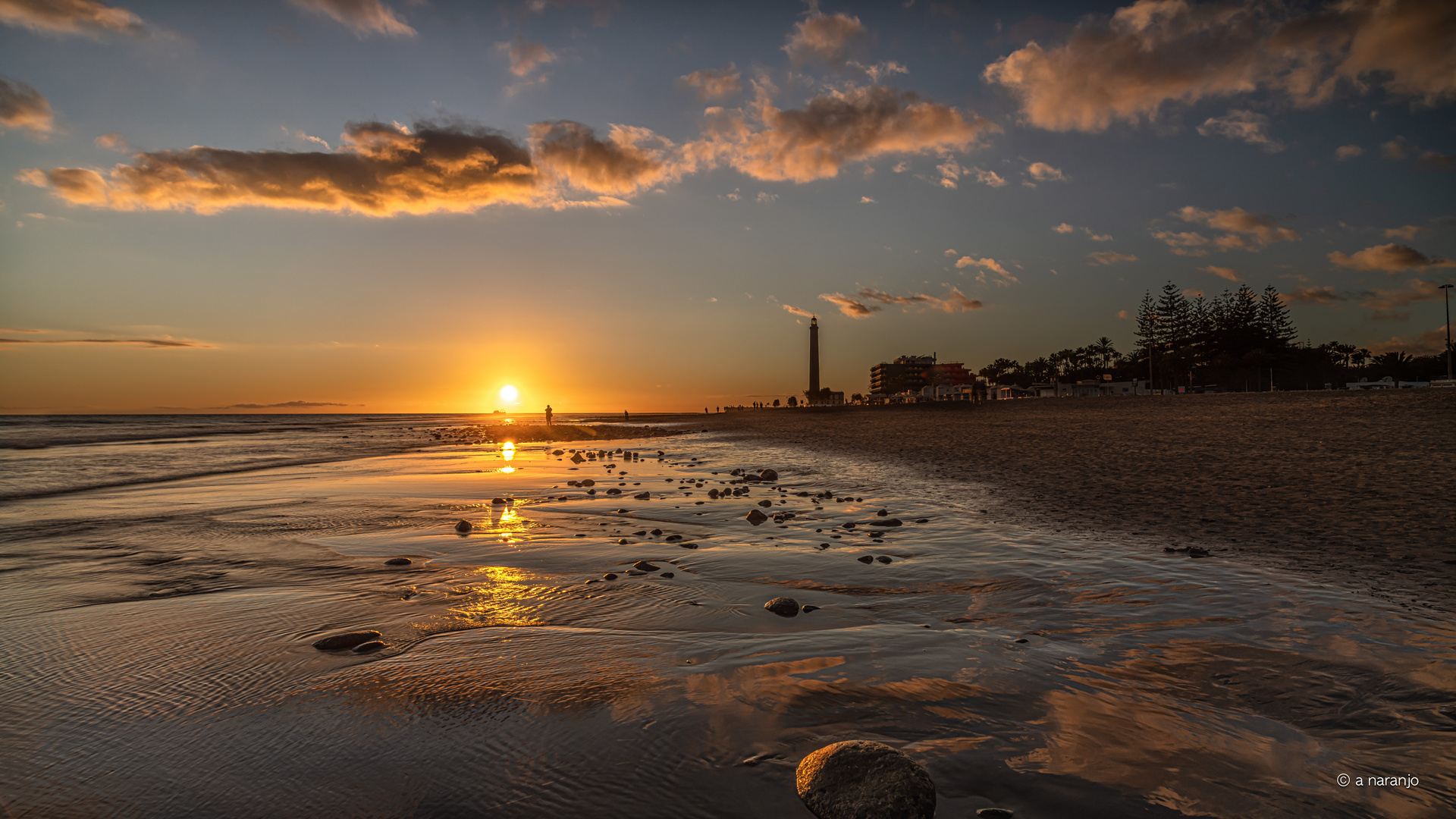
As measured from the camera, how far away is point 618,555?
777cm

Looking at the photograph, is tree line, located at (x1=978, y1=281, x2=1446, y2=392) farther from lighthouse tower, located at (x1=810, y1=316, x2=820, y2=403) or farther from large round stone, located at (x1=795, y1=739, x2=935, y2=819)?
large round stone, located at (x1=795, y1=739, x2=935, y2=819)

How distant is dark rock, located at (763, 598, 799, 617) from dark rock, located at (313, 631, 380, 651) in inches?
130

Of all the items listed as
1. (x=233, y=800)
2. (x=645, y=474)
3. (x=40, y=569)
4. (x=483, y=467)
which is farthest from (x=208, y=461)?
(x=233, y=800)

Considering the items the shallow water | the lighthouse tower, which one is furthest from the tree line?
the shallow water

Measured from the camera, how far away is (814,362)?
133 metres

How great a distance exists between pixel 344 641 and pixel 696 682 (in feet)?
9.58

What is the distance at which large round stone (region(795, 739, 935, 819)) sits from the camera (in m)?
2.54

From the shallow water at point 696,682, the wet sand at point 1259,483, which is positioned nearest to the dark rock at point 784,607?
the shallow water at point 696,682

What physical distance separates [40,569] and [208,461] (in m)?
21.0

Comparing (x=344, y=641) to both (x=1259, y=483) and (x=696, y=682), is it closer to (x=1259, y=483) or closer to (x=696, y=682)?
(x=696, y=682)

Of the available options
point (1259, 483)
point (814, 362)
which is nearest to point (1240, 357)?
point (814, 362)

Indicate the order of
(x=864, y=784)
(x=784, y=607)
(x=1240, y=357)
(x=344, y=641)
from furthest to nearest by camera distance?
(x=1240, y=357), (x=784, y=607), (x=344, y=641), (x=864, y=784)

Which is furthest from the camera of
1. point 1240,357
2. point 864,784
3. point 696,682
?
point 1240,357

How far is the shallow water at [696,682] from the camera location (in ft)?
9.16
